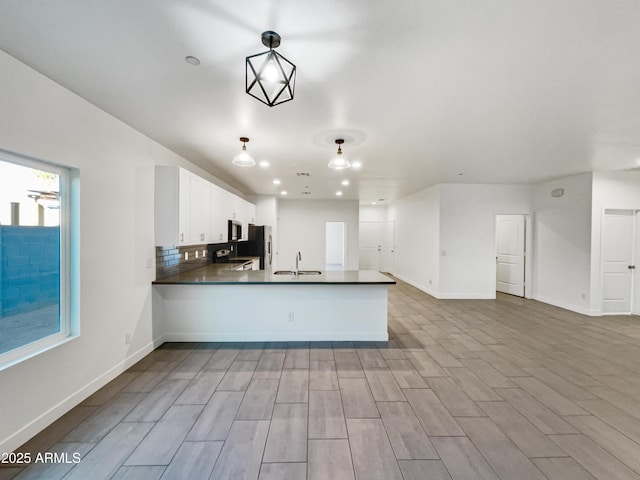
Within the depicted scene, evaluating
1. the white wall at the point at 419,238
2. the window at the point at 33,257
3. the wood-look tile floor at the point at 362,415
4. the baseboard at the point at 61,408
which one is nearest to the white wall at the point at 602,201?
the wood-look tile floor at the point at 362,415

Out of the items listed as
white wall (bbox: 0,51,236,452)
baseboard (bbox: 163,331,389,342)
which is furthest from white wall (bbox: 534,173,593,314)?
white wall (bbox: 0,51,236,452)

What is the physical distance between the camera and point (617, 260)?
205 inches

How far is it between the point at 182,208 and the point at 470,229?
5.93 m

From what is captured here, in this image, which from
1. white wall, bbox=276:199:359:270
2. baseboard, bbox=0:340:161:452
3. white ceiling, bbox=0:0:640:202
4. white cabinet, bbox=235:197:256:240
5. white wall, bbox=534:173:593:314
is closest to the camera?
white ceiling, bbox=0:0:640:202

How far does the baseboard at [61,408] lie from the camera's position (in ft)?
6.11

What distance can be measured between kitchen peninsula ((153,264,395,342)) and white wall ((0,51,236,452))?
422 mm

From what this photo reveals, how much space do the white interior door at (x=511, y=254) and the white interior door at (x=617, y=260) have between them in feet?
4.74

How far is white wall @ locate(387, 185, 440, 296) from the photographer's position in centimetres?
653

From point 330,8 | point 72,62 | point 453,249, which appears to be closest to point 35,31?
point 72,62

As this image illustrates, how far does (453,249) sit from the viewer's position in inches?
248

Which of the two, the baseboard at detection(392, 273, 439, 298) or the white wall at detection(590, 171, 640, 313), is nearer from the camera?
the white wall at detection(590, 171, 640, 313)

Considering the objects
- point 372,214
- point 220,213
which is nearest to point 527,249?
point 372,214

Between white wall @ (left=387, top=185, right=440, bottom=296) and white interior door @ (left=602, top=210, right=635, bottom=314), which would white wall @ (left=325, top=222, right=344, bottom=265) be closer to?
white wall @ (left=387, top=185, right=440, bottom=296)

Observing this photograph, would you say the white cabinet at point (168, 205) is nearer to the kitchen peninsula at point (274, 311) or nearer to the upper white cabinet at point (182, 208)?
the upper white cabinet at point (182, 208)
